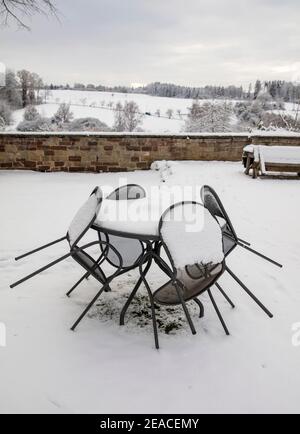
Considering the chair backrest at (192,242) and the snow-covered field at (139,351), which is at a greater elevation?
the chair backrest at (192,242)

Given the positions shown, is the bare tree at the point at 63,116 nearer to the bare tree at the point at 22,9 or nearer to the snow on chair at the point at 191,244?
the bare tree at the point at 22,9

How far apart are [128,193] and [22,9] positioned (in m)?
6.66

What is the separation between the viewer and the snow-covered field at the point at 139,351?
175cm

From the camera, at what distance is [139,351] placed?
2105 millimetres

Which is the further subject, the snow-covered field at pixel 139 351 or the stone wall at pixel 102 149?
the stone wall at pixel 102 149

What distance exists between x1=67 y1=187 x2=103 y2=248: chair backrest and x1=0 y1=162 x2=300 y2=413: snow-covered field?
1.98 feet

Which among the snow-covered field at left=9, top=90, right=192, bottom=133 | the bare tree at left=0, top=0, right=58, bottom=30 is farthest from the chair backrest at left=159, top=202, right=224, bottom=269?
the snow-covered field at left=9, top=90, right=192, bottom=133

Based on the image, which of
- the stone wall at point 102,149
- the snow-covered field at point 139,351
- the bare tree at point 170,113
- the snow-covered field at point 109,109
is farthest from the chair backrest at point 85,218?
the bare tree at point 170,113

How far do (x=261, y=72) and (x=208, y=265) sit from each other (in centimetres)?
4474

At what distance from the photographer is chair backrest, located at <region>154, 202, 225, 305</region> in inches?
78.9

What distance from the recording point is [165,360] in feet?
6.68

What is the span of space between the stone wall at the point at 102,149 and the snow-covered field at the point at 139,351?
5626mm

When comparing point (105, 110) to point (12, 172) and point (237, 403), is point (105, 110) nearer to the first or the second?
point (12, 172)

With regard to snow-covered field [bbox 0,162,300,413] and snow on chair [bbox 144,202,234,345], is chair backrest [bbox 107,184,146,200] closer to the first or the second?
snow-covered field [bbox 0,162,300,413]
